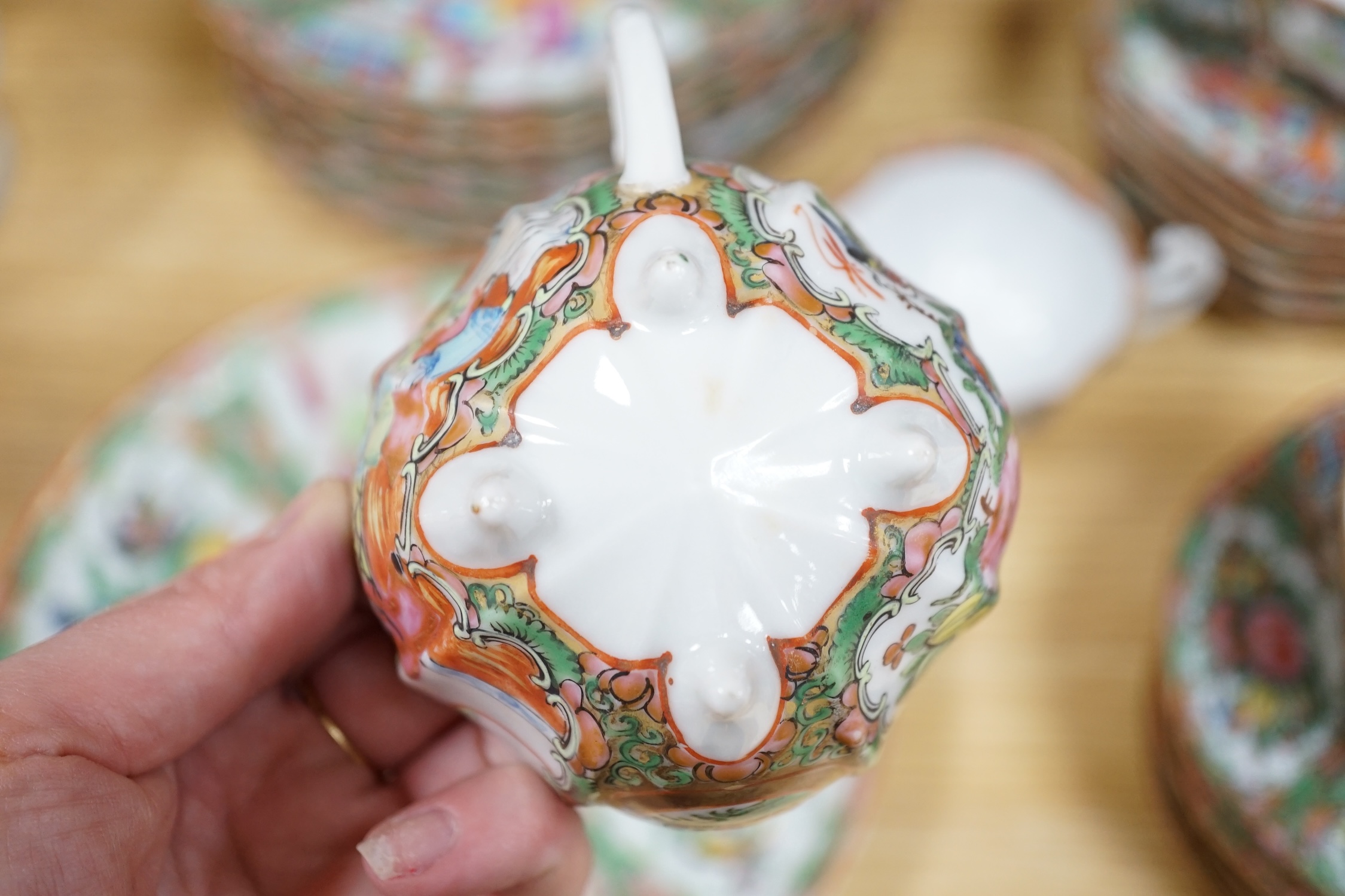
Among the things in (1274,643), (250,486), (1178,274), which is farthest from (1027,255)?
(250,486)

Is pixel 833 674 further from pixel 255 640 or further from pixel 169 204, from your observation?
pixel 169 204

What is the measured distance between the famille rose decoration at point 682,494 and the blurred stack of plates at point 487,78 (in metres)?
0.28

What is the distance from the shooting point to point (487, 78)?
63cm

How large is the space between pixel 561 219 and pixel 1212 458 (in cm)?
47

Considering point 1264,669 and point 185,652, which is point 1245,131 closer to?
point 1264,669

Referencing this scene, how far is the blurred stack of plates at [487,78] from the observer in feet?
2.04

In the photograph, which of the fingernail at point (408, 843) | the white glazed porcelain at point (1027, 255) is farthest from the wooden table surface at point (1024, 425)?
the fingernail at point (408, 843)

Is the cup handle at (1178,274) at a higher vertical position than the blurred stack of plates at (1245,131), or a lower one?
lower

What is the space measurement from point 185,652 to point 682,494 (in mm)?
212

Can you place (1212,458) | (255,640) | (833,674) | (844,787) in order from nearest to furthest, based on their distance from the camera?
(833,674), (255,640), (844,787), (1212,458)

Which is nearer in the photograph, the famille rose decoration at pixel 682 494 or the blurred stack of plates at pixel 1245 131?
the famille rose decoration at pixel 682 494

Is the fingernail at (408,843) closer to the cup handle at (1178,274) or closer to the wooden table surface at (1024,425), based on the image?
the wooden table surface at (1024,425)

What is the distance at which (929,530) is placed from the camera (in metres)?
0.33

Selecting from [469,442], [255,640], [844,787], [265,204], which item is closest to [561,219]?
[469,442]
